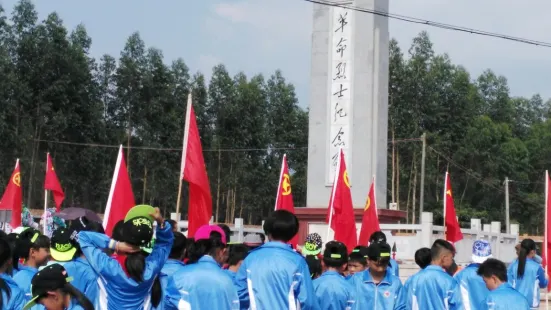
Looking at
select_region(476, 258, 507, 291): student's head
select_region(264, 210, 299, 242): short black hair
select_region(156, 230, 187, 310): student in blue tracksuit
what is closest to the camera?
select_region(264, 210, 299, 242): short black hair

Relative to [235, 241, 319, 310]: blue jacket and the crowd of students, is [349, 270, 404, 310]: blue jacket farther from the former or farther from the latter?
[235, 241, 319, 310]: blue jacket

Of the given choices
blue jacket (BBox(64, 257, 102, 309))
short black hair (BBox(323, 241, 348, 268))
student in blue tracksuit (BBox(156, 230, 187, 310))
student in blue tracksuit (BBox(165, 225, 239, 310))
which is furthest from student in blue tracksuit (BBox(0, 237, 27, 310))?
short black hair (BBox(323, 241, 348, 268))

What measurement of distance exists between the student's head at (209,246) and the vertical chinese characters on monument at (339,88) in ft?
53.0

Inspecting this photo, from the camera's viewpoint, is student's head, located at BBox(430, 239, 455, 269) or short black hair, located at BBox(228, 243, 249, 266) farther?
student's head, located at BBox(430, 239, 455, 269)

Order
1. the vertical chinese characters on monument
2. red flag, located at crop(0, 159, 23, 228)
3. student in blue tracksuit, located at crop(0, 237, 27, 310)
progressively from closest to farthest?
1. student in blue tracksuit, located at crop(0, 237, 27, 310)
2. red flag, located at crop(0, 159, 23, 228)
3. the vertical chinese characters on monument

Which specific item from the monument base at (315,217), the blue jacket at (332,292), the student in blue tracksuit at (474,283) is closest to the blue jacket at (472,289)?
the student in blue tracksuit at (474,283)

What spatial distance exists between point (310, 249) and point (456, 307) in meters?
1.32

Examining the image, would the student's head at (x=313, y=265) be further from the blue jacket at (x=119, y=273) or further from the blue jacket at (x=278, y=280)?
the blue jacket at (x=119, y=273)

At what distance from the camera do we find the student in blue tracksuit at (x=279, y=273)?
5168mm

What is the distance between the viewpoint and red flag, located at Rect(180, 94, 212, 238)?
10.2 meters

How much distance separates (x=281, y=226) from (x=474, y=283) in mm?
3137

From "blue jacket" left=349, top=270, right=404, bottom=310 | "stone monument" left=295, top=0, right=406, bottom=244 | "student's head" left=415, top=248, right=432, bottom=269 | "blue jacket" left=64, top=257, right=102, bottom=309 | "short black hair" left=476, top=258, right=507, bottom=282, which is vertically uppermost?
"stone monument" left=295, top=0, right=406, bottom=244

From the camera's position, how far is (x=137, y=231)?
16.3 feet

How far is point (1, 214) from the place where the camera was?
13.1 m
